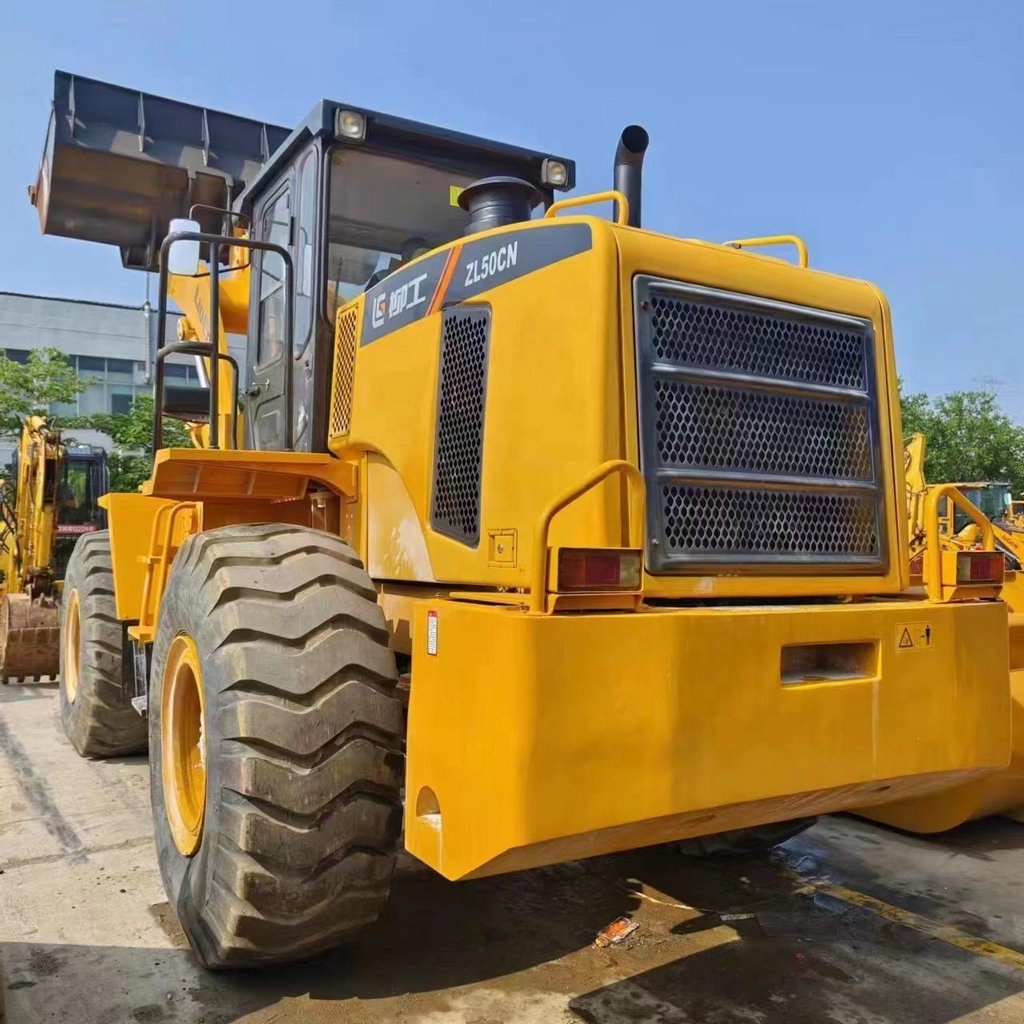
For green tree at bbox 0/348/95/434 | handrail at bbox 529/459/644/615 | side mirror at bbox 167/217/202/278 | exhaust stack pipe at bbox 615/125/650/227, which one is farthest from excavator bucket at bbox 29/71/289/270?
green tree at bbox 0/348/95/434

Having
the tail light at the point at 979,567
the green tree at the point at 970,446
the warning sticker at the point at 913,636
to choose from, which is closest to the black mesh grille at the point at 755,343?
the tail light at the point at 979,567

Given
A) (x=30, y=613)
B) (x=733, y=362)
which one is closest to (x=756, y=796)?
(x=733, y=362)

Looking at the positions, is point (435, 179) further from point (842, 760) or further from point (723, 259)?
point (842, 760)

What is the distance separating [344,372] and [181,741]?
1.64 metres

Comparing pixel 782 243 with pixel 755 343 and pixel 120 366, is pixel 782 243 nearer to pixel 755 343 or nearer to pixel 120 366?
pixel 755 343

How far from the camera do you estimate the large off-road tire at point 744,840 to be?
4492 mm

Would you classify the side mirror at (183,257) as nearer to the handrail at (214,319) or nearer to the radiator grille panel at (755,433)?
the handrail at (214,319)

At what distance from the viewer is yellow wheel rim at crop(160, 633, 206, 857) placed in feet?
12.2

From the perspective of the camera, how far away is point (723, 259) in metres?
3.21

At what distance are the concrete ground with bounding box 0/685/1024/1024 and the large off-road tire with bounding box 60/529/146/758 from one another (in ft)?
3.50

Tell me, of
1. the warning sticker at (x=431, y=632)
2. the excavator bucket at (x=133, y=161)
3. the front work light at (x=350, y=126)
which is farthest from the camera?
the excavator bucket at (x=133, y=161)

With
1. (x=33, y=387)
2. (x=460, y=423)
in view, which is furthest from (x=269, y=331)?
(x=33, y=387)

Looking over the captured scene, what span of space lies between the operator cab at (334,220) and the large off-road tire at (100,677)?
224 centimetres

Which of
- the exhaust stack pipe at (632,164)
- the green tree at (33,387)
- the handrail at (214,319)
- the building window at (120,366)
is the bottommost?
the handrail at (214,319)
